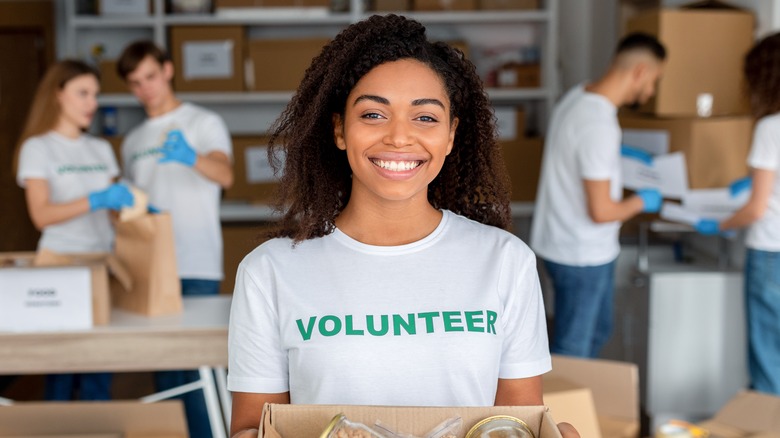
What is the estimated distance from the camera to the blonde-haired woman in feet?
8.61

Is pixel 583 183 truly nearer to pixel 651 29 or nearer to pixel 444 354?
pixel 651 29

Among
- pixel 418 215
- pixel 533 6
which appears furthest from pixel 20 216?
pixel 418 215

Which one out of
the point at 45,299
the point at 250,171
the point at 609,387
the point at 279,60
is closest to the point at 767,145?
the point at 609,387

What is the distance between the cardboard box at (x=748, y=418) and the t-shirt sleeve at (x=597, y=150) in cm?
75

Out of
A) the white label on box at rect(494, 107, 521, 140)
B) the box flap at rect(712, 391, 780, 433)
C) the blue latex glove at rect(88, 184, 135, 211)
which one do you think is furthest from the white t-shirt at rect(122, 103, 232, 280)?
the white label on box at rect(494, 107, 521, 140)

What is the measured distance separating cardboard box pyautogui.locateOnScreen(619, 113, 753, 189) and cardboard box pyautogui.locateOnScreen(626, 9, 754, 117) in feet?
0.35

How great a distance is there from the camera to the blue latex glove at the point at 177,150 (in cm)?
267

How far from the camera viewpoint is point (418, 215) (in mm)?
1302

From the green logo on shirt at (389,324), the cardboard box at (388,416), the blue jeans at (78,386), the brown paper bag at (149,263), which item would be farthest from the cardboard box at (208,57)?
the cardboard box at (388,416)

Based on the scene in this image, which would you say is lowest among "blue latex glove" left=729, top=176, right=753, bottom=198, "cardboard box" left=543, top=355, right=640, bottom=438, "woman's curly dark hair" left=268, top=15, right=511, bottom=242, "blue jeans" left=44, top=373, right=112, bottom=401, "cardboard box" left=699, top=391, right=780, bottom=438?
"blue jeans" left=44, top=373, right=112, bottom=401

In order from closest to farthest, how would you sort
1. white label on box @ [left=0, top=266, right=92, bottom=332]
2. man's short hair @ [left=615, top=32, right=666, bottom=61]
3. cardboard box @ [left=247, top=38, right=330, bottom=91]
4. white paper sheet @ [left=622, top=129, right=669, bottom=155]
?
1. white label on box @ [left=0, top=266, right=92, bottom=332]
2. man's short hair @ [left=615, top=32, right=666, bottom=61]
3. white paper sheet @ [left=622, top=129, right=669, bottom=155]
4. cardboard box @ [left=247, top=38, right=330, bottom=91]

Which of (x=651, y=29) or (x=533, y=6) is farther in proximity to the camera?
(x=533, y=6)

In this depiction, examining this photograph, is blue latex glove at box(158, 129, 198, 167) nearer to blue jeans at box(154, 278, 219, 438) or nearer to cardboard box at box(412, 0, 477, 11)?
blue jeans at box(154, 278, 219, 438)

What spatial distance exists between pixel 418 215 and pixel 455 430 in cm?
34
